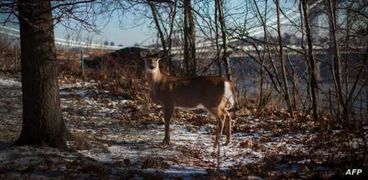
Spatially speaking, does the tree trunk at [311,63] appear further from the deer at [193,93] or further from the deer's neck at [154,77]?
the deer's neck at [154,77]

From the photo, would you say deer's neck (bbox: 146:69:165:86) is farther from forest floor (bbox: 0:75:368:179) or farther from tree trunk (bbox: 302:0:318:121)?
tree trunk (bbox: 302:0:318:121)

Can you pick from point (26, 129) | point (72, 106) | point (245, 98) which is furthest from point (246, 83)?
point (26, 129)

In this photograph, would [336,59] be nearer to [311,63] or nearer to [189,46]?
[311,63]

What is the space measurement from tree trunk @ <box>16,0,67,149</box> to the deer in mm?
2002

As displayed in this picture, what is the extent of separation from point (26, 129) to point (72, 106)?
14.3 ft

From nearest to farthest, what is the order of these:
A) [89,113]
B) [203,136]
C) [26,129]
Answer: [26,129] → [203,136] → [89,113]

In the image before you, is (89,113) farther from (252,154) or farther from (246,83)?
(246,83)

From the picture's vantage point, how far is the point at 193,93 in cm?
938

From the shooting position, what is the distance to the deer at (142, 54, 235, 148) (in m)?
9.22

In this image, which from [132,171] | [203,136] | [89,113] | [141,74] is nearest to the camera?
[132,171]

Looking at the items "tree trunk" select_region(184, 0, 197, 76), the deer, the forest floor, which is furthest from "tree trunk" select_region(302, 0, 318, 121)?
"tree trunk" select_region(184, 0, 197, 76)

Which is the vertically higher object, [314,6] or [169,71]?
[314,6]

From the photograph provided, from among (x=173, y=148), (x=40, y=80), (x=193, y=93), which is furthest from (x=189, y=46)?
(x=40, y=80)

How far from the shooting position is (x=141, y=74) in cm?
1634
